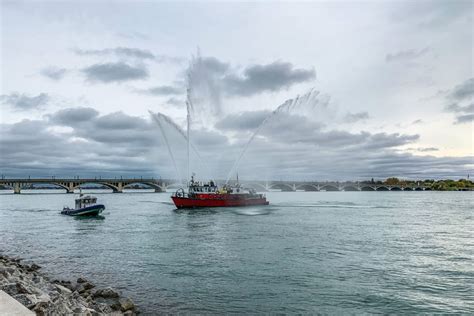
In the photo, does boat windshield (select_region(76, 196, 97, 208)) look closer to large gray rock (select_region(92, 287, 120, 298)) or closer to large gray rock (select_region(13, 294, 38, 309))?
large gray rock (select_region(92, 287, 120, 298))

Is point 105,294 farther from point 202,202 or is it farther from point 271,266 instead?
point 202,202

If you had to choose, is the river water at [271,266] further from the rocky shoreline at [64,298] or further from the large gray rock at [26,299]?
the large gray rock at [26,299]

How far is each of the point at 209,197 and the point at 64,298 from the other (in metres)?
66.0

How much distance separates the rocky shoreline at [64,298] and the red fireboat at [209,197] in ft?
190

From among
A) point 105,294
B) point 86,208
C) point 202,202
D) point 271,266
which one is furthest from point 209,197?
point 105,294

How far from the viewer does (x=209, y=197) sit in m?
81.8

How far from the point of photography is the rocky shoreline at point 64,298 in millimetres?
13552

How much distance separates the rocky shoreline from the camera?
13.6 metres

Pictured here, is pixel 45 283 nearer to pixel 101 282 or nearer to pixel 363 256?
pixel 101 282

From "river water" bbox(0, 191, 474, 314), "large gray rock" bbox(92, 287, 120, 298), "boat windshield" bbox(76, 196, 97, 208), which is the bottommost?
"river water" bbox(0, 191, 474, 314)

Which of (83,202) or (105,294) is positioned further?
(83,202)

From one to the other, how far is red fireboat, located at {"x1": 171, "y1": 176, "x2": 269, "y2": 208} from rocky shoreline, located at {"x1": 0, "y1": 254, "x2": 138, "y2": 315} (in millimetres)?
57954

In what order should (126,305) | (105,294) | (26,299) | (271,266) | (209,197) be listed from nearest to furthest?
(26,299), (126,305), (105,294), (271,266), (209,197)

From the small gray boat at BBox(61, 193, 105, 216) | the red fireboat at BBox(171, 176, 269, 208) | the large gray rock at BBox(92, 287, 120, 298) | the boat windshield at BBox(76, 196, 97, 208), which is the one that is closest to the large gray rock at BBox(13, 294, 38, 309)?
the large gray rock at BBox(92, 287, 120, 298)
